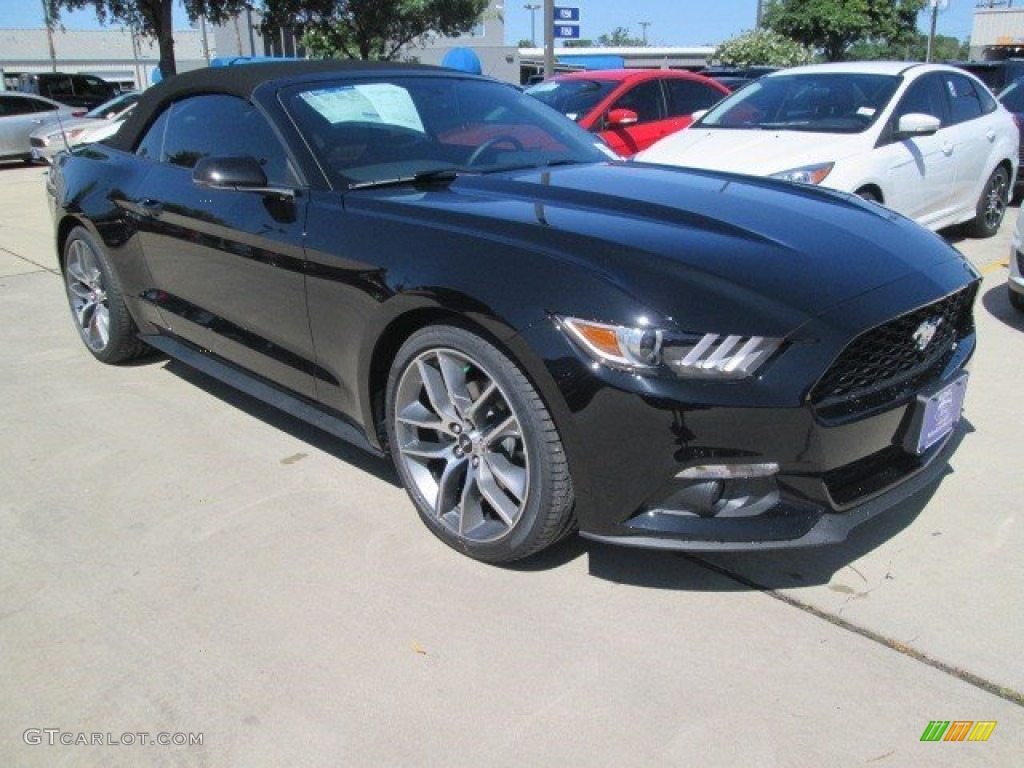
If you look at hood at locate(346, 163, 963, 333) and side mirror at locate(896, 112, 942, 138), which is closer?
hood at locate(346, 163, 963, 333)

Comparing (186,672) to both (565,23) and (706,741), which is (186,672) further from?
(565,23)

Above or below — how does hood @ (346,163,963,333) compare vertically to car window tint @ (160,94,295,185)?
below

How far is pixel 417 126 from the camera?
3.68 meters

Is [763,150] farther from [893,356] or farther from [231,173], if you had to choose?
[231,173]

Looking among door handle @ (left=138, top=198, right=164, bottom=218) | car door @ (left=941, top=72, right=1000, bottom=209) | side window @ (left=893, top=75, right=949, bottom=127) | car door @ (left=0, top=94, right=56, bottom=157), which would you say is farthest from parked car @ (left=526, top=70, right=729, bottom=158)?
car door @ (left=0, top=94, right=56, bottom=157)

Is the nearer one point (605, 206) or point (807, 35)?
point (605, 206)

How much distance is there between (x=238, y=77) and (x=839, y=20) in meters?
39.7

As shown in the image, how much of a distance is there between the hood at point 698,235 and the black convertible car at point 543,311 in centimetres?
1

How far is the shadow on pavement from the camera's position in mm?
5441

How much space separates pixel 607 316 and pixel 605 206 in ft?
2.42

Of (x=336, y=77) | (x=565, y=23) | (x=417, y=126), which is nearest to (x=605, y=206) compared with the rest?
(x=417, y=126)

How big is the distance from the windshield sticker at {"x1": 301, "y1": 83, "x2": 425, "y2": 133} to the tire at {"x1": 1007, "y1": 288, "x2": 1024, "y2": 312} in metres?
3.81

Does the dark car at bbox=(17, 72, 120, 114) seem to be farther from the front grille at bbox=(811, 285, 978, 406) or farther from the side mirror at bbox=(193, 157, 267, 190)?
the front grille at bbox=(811, 285, 978, 406)

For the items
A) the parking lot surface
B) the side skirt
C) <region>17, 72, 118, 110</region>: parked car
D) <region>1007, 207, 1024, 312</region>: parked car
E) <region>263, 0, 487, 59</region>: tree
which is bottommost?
the parking lot surface
